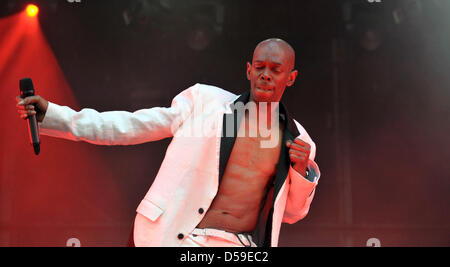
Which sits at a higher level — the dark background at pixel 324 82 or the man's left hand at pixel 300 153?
the dark background at pixel 324 82

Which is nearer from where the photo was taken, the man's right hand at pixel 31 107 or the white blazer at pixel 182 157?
the man's right hand at pixel 31 107

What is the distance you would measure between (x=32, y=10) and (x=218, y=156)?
3110 millimetres

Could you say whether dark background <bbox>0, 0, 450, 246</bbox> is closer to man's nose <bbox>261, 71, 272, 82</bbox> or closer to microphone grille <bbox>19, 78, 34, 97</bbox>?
man's nose <bbox>261, 71, 272, 82</bbox>

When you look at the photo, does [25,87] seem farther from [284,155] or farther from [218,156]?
[284,155]

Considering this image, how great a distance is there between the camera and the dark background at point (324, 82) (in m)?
4.73

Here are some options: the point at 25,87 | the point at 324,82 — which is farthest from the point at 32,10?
the point at 25,87

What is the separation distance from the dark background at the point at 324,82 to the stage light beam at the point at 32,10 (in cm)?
7

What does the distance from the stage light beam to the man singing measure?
2774mm

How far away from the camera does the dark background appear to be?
4.73 meters

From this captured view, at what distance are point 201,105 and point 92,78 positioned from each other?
97.5 inches

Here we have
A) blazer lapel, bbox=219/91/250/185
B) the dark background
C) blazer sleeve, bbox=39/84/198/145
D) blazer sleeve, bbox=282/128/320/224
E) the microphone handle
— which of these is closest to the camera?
the microphone handle

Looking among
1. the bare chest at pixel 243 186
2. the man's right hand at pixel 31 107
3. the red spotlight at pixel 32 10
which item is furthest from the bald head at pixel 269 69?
the red spotlight at pixel 32 10

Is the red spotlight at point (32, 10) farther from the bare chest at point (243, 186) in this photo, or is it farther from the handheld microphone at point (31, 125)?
the bare chest at point (243, 186)

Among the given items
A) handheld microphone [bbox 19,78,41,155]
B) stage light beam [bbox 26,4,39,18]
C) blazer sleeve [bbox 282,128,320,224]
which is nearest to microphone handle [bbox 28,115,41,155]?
handheld microphone [bbox 19,78,41,155]
